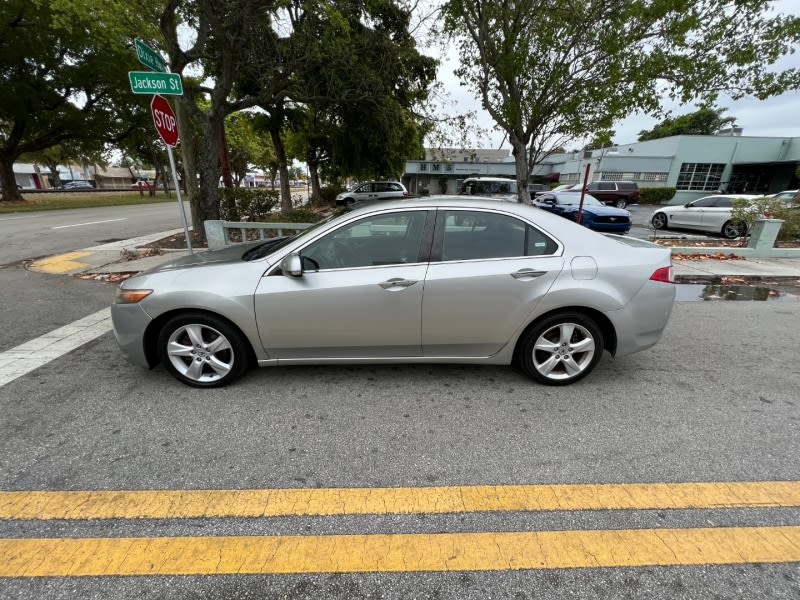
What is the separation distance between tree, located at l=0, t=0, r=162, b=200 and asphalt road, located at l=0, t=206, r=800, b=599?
1766 cm

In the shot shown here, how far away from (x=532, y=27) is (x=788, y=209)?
27.9 feet

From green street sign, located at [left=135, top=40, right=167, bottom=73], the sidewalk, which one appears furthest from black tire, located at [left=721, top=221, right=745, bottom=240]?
green street sign, located at [left=135, top=40, right=167, bottom=73]

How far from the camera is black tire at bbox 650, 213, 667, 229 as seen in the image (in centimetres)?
1410

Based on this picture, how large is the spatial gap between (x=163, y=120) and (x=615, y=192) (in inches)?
966

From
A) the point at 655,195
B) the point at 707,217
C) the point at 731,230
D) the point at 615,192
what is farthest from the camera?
the point at 655,195

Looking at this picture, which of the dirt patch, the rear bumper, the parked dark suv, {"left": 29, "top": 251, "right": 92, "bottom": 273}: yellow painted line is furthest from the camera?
the parked dark suv

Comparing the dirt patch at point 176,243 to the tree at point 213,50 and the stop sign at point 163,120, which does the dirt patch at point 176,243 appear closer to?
the tree at point 213,50

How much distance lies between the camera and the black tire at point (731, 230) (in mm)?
11711

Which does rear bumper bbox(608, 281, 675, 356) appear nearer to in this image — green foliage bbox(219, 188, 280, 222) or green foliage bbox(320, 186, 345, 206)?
green foliage bbox(219, 188, 280, 222)

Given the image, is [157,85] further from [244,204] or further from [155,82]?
[244,204]

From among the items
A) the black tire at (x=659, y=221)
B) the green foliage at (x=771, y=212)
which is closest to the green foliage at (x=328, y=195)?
the black tire at (x=659, y=221)

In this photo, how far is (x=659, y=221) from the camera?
14.3m

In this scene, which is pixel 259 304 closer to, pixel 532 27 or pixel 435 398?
pixel 435 398

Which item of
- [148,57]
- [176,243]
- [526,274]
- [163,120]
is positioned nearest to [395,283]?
[526,274]
